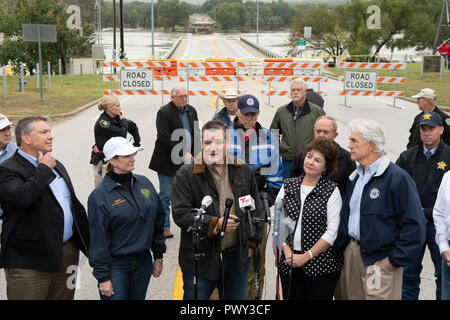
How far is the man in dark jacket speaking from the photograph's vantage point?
4.19 metres

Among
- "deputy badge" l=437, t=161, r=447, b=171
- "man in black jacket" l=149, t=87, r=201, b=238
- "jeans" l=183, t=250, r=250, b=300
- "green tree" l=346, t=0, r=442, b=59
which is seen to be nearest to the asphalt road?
"man in black jacket" l=149, t=87, r=201, b=238

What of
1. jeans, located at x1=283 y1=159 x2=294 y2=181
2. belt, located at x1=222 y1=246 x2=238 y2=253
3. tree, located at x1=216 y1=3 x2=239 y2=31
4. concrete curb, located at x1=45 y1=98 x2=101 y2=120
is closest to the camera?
belt, located at x1=222 y1=246 x2=238 y2=253

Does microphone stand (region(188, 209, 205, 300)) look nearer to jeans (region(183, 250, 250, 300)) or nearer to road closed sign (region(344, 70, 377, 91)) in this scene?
jeans (region(183, 250, 250, 300))

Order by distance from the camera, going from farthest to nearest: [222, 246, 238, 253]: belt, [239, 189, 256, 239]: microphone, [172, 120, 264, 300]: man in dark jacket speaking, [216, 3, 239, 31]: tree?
[216, 3, 239, 31]: tree, [222, 246, 238, 253]: belt, [172, 120, 264, 300]: man in dark jacket speaking, [239, 189, 256, 239]: microphone

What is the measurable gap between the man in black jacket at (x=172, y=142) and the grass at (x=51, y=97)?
12.0 metres

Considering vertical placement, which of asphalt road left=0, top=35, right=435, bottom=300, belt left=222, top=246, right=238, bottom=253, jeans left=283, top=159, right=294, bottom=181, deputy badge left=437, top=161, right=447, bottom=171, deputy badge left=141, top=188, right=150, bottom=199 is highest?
deputy badge left=437, top=161, right=447, bottom=171

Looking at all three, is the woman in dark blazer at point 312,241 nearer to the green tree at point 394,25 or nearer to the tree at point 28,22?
the tree at point 28,22

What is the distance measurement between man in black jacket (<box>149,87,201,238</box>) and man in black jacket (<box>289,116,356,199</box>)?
7.78 ft

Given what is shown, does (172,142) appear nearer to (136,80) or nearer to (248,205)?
(248,205)

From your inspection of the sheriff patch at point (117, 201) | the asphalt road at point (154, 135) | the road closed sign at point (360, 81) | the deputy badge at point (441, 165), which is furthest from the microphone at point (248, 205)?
the road closed sign at point (360, 81)

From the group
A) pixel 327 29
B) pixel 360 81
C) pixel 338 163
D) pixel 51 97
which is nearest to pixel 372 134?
pixel 338 163

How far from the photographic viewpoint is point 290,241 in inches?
172
